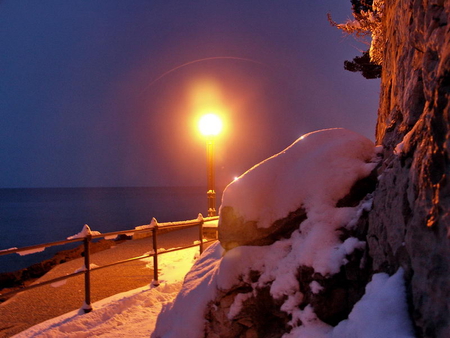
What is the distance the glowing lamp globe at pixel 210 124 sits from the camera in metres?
9.22

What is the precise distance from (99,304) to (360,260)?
418cm

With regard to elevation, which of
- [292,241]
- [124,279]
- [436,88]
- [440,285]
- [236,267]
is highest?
[436,88]

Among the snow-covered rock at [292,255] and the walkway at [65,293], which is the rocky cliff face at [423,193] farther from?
the walkway at [65,293]

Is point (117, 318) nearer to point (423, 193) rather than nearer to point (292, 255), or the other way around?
point (292, 255)

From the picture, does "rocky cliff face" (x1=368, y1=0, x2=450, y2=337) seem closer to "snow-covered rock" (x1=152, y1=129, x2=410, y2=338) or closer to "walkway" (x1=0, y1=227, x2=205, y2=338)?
"snow-covered rock" (x1=152, y1=129, x2=410, y2=338)

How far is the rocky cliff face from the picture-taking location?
1.43 meters

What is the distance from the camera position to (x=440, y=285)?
141cm

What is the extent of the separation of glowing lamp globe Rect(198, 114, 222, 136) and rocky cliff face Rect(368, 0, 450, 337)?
6915 millimetres

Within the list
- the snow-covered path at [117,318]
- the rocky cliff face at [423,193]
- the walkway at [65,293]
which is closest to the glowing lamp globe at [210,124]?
the walkway at [65,293]

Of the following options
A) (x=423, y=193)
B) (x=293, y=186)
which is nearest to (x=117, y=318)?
(x=293, y=186)

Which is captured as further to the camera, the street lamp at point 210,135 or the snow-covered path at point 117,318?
the street lamp at point 210,135

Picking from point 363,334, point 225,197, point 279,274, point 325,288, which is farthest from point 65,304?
point 363,334

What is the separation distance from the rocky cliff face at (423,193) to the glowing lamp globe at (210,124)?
22.7ft

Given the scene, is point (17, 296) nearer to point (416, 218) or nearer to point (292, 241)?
point (292, 241)
